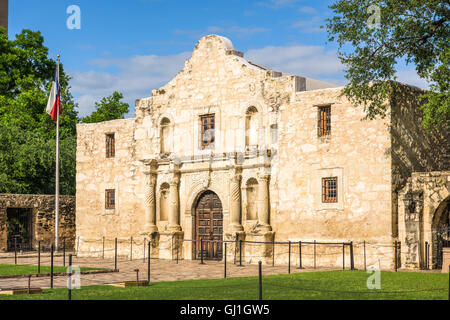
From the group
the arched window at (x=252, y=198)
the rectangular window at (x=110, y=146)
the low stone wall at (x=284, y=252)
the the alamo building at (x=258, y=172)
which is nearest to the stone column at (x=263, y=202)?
the the alamo building at (x=258, y=172)

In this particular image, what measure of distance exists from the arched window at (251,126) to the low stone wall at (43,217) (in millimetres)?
12586

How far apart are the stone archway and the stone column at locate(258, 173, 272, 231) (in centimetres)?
578

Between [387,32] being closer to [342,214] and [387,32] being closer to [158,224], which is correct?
[342,214]

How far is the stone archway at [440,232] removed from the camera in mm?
21562

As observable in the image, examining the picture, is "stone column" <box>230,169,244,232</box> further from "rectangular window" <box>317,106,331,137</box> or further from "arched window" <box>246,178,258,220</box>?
"rectangular window" <box>317,106,331,137</box>

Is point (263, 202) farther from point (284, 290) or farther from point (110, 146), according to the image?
point (284, 290)

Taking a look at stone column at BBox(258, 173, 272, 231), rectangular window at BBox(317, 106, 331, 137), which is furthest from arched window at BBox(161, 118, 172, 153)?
rectangular window at BBox(317, 106, 331, 137)

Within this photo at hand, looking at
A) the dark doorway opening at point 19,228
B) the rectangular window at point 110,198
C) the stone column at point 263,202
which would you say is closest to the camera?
the stone column at point 263,202

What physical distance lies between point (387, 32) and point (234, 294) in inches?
370

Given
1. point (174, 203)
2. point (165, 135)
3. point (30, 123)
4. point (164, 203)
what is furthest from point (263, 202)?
point (30, 123)

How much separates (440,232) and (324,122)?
17.2ft

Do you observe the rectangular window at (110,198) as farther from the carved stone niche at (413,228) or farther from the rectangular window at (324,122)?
the carved stone niche at (413,228)

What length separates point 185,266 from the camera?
24297 millimetres
